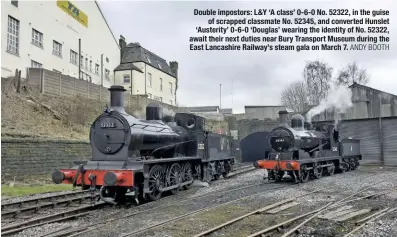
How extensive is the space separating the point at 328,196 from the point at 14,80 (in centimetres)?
1724

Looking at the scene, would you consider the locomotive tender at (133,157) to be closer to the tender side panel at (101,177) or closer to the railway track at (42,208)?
the tender side panel at (101,177)

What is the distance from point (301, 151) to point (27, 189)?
10.9m

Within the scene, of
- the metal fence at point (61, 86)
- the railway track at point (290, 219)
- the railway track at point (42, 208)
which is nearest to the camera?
the railway track at point (290, 219)

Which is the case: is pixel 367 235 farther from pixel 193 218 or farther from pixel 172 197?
pixel 172 197

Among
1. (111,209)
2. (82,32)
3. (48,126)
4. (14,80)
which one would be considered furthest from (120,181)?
(82,32)

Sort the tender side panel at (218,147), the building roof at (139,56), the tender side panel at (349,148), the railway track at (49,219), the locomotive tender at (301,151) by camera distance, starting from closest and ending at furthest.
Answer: the railway track at (49,219), the locomotive tender at (301,151), the tender side panel at (218,147), the tender side panel at (349,148), the building roof at (139,56)

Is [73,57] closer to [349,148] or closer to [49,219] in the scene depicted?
[349,148]

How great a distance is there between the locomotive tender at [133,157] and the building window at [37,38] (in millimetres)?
16629

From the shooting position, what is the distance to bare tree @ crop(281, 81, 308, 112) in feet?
163

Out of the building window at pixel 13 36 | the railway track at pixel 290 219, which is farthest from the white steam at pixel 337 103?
the building window at pixel 13 36

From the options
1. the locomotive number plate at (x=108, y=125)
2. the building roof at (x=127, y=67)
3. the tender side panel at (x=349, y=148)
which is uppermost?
the building roof at (x=127, y=67)

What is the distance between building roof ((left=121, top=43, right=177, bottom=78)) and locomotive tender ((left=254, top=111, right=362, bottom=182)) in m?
25.4

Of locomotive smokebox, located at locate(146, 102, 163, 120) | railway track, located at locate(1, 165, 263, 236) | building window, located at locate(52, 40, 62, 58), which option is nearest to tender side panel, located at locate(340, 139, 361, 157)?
railway track, located at locate(1, 165, 263, 236)

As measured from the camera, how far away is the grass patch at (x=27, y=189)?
12188 millimetres
